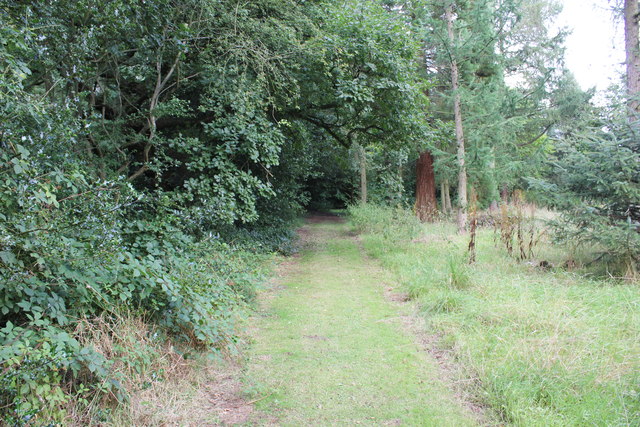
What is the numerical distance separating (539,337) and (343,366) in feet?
6.17

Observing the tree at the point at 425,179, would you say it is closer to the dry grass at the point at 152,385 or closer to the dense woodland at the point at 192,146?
the dense woodland at the point at 192,146

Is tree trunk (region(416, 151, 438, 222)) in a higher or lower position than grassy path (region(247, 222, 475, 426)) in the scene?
higher

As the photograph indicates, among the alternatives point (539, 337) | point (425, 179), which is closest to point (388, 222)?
point (425, 179)

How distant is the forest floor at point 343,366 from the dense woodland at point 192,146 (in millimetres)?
596

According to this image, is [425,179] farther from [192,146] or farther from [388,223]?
[192,146]

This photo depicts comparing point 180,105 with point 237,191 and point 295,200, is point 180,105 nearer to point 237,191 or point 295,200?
point 237,191

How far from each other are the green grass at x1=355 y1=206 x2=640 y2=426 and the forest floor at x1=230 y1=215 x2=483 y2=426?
0.93 ft

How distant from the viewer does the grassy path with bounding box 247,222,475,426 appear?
278 cm

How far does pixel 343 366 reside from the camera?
3.52 meters

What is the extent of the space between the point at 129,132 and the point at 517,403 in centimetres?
610

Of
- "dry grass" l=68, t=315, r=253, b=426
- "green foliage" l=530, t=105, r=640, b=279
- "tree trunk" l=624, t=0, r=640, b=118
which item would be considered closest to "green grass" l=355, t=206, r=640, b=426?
"green foliage" l=530, t=105, r=640, b=279

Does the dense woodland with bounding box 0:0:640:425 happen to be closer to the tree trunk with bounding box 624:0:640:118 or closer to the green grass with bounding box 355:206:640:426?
the tree trunk with bounding box 624:0:640:118

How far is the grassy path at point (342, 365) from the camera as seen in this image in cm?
278

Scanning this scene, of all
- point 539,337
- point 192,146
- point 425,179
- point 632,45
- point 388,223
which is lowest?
point 539,337
